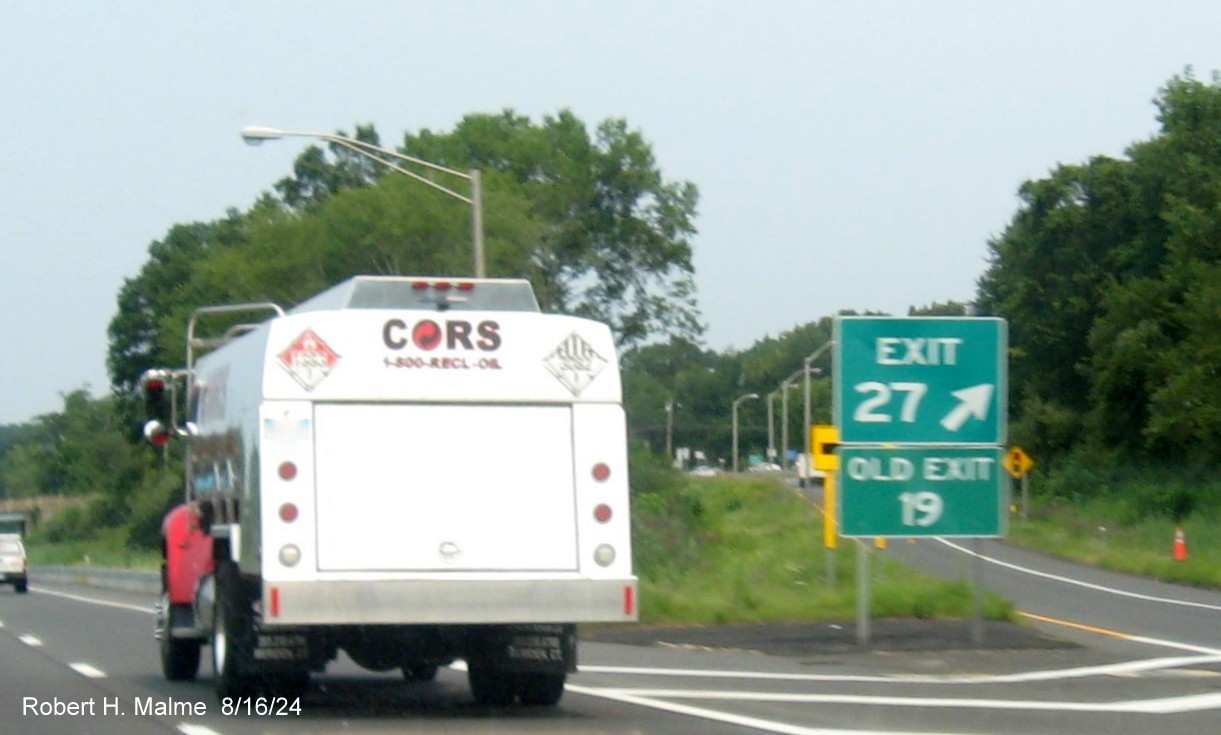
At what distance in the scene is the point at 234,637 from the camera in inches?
527

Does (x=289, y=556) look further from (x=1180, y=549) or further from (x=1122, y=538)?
(x=1122, y=538)

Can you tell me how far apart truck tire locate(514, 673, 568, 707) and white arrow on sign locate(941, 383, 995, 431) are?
7419 millimetres

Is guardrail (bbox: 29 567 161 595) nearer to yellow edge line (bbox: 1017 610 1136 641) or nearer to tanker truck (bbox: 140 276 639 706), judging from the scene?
yellow edge line (bbox: 1017 610 1136 641)

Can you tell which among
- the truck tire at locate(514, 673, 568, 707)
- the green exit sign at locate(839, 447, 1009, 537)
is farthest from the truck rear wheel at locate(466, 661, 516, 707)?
the green exit sign at locate(839, 447, 1009, 537)

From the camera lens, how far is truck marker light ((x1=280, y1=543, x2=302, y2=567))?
12.1m

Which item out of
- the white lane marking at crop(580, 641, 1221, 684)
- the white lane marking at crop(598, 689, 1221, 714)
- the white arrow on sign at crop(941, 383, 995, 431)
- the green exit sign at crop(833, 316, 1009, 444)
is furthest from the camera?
the white arrow on sign at crop(941, 383, 995, 431)

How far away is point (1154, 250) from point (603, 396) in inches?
2329

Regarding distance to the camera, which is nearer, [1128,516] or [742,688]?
[742,688]

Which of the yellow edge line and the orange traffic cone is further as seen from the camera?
the orange traffic cone

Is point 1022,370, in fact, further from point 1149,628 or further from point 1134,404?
point 1149,628

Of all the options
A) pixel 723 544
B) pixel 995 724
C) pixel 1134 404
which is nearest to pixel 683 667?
pixel 995 724

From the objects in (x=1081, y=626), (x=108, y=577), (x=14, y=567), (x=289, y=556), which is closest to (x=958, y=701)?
(x=289, y=556)

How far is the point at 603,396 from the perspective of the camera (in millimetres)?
12789

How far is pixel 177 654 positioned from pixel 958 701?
6736mm
